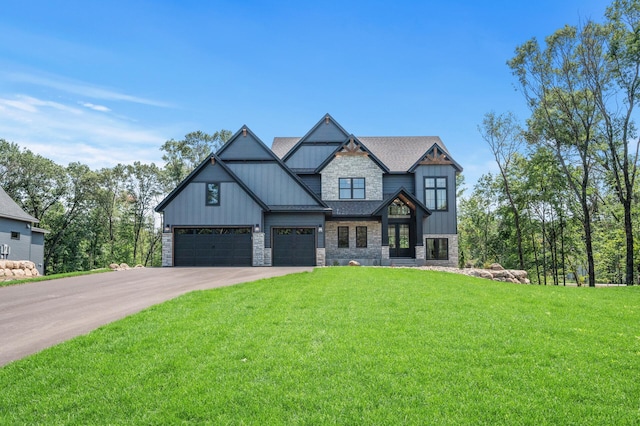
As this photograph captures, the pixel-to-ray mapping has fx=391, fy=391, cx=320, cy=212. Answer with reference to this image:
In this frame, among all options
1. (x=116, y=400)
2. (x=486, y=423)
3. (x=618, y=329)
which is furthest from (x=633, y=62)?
(x=116, y=400)

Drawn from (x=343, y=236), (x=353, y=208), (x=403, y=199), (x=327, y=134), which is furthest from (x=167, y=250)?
(x=403, y=199)

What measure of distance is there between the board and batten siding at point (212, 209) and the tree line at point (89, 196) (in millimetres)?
18826

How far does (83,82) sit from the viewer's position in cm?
1559

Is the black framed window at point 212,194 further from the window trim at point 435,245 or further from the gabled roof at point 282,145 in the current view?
the window trim at point 435,245

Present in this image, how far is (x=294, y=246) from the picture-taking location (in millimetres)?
23203

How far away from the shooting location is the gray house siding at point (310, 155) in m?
27.1

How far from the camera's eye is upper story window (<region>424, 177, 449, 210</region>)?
2622 cm

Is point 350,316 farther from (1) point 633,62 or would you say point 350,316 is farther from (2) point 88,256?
(2) point 88,256

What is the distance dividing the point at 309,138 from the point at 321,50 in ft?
32.8

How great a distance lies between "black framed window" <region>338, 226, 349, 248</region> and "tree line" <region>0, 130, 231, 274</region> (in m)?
22.0

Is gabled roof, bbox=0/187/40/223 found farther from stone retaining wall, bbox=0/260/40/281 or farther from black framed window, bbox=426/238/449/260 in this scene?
black framed window, bbox=426/238/449/260

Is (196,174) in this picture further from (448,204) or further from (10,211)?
(448,204)

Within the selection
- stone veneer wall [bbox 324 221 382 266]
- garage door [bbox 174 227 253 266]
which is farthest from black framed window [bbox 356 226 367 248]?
garage door [bbox 174 227 253 266]

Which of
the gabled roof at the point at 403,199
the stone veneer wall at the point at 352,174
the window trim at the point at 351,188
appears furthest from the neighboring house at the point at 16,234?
the gabled roof at the point at 403,199
